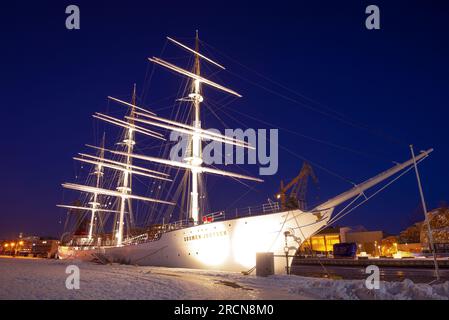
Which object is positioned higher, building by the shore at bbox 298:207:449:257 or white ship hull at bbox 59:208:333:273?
white ship hull at bbox 59:208:333:273

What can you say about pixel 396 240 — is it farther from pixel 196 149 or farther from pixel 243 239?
pixel 243 239

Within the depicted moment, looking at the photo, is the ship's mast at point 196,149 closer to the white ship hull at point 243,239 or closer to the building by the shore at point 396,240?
the white ship hull at point 243,239

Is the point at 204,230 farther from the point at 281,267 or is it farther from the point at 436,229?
the point at 436,229

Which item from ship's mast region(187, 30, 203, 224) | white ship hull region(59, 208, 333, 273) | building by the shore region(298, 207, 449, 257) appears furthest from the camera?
building by the shore region(298, 207, 449, 257)

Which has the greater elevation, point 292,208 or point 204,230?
point 292,208

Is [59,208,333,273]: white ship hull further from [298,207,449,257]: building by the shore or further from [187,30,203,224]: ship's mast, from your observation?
[298,207,449,257]: building by the shore

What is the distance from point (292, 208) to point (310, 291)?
9.68 meters

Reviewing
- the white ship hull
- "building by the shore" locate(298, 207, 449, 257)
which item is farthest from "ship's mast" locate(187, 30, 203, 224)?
"building by the shore" locate(298, 207, 449, 257)

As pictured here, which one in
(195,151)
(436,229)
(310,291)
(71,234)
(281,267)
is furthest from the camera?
(71,234)

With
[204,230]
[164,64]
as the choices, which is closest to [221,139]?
[164,64]

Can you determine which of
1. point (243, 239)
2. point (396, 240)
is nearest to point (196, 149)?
point (243, 239)

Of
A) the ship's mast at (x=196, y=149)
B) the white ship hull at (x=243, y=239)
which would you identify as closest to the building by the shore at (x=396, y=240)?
the ship's mast at (x=196, y=149)
